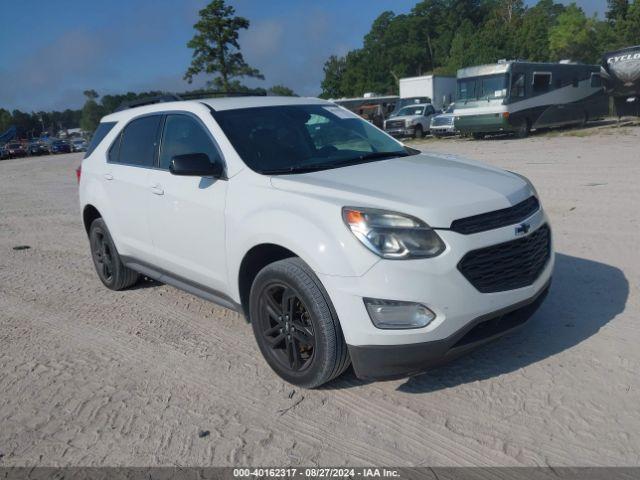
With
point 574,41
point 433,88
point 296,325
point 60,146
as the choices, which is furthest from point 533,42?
point 296,325

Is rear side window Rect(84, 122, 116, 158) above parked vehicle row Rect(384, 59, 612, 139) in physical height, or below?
above

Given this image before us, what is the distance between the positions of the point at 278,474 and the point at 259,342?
1.16 m

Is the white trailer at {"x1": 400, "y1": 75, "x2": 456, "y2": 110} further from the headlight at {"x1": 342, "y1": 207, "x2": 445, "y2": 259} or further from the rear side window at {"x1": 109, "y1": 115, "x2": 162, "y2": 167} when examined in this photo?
the headlight at {"x1": 342, "y1": 207, "x2": 445, "y2": 259}

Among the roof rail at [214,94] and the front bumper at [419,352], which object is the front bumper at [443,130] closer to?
the roof rail at [214,94]

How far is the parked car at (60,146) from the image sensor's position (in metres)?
56.1

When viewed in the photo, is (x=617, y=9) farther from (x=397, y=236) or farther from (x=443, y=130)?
(x=397, y=236)

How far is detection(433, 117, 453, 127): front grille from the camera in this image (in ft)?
90.9

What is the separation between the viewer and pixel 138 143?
17.5 feet

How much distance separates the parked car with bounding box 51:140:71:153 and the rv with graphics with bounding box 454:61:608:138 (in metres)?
43.9

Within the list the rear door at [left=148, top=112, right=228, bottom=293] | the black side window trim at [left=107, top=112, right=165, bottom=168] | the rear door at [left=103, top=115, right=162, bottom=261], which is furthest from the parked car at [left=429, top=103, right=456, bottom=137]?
the rear door at [left=148, top=112, right=228, bottom=293]

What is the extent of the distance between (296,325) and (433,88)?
3611 cm

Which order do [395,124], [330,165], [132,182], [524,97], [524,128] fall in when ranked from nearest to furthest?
1. [330,165]
2. [132,182]
3. [524,97]
4. [524,128]
5. [395,124]

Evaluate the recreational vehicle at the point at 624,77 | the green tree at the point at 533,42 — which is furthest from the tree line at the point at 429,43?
the recreational vehicle at the point at 624,77

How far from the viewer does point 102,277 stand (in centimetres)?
628
